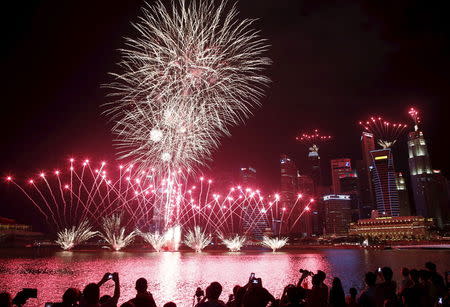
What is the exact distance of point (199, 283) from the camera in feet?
70.2

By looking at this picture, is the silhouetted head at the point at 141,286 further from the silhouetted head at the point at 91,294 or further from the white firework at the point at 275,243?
the white firework at the point at 275,243

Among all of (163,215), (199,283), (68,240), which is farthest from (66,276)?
(68,240)

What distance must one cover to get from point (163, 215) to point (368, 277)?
3669 centimetres

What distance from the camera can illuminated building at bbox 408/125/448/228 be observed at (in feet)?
581

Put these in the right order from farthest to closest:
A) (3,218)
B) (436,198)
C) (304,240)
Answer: (436,198), (304,240), (3,218)

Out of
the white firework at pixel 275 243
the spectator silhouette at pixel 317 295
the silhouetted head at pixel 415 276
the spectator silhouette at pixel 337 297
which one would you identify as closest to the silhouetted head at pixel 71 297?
the spectator silhouette at pixel 317 295

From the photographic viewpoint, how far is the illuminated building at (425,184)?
17701 centimetres

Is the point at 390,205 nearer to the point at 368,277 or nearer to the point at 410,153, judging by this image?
the point at 410,153

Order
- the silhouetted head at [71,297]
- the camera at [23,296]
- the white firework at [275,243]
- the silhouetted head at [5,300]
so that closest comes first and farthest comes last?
the silhouetted head at [5,300], the silhouetted head at [71,297], the camera at [23,296], the white firework at [275,243]

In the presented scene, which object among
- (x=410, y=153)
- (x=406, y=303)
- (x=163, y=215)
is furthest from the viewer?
(x=410, y=153)

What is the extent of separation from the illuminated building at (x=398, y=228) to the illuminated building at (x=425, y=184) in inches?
1256

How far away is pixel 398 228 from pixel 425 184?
158 feet

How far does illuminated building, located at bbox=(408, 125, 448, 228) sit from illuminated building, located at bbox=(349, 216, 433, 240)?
31.9 metres

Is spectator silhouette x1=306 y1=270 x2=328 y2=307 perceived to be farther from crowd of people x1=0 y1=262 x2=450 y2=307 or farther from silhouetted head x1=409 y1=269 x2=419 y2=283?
silhouetted head x1=409 y1=269 x2=419 y2=283
